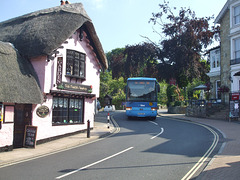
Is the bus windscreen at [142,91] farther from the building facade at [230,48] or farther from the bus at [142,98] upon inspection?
the building facade at [230,48]

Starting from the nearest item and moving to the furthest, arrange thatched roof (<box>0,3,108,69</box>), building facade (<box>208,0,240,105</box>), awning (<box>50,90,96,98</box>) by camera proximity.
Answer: thatched roof (<box>0,3,108,69</box>) < awning (<box>50,90,96,98</box>) < building facade (<box>208,0,240,105</box>)

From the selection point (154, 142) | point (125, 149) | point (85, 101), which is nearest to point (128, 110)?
point (85, 101)

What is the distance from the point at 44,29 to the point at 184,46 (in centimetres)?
2367

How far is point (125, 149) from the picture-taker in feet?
33.8

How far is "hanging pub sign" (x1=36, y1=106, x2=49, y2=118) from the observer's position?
40.2ft

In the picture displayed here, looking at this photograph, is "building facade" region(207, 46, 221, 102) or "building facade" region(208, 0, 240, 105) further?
"building facade" region(207, 46, 221, 102)

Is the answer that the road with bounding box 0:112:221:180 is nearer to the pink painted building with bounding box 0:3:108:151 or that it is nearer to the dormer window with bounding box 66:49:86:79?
the pink painted building with bounding box 0:3:108:151

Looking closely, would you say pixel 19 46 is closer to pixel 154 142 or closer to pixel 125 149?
pixel 125 149

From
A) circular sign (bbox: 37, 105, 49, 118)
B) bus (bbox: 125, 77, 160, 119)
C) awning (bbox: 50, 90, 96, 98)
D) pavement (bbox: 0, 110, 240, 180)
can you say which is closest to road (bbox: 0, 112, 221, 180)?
pavement (bbox: 0, 110, 240, 180)

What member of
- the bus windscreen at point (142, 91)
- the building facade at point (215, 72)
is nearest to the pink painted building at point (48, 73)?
the bus windscreen at point (142, 91)

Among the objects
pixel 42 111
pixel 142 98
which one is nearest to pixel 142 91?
pixel 142 98

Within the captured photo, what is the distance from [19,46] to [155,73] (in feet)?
85.6

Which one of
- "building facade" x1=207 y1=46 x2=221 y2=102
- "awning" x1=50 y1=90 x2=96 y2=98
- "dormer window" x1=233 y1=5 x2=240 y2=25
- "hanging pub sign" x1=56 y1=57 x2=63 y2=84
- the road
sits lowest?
the road

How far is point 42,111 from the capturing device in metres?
12.5
